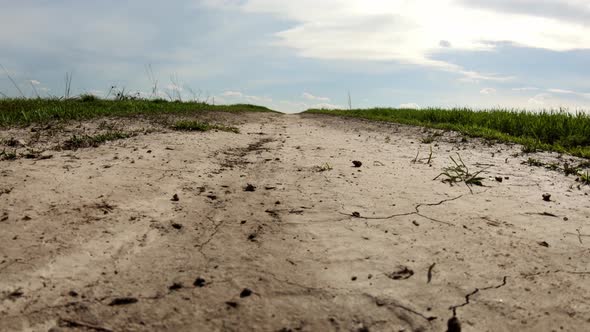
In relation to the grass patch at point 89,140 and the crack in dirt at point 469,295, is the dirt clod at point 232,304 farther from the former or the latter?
the grass patch at point 89,140

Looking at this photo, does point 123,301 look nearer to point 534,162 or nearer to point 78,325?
point 78,325

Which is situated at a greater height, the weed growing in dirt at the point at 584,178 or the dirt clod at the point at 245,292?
the weed growing in dirt at the point at 584,178

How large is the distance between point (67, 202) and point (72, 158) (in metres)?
1.44

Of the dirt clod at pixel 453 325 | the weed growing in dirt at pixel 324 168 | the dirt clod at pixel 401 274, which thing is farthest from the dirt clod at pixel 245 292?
the weed growing in dirt at pixel 324 168

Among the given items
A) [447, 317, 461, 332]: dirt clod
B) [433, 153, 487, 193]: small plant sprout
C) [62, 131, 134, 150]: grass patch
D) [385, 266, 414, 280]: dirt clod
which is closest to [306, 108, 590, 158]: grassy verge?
[433, 153, 487, 193]: small plant sprout

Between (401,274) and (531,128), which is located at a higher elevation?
(531,128)

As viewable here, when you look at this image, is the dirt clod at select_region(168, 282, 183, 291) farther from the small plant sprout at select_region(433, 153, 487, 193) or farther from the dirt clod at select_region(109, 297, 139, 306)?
the small plant sprout at select_region(433, 153, 487, 193)

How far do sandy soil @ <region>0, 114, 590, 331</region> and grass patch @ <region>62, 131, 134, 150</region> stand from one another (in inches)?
15.2

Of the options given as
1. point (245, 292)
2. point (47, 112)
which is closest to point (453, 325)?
point (245, 292)

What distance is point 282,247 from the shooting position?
2680 mm

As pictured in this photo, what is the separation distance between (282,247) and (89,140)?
3566 millimetres

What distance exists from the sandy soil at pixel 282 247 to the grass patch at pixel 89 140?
0.39 m

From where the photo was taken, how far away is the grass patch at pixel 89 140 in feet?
16.6

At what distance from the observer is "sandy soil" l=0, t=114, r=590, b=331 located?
2051mm
